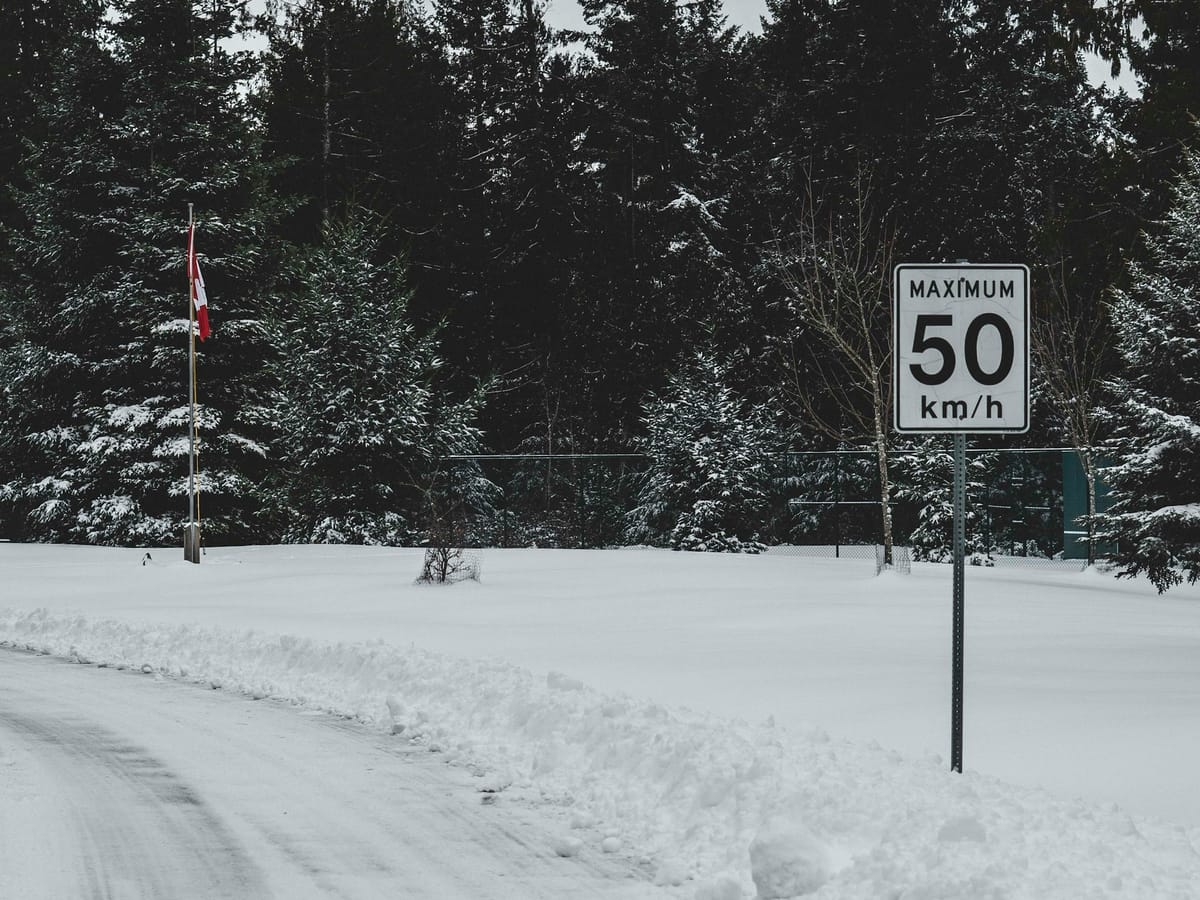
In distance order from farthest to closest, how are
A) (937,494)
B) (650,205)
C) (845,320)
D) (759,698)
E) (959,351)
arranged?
(650,205)
(845,320)
(937,494)
(759,698)
(959,351)

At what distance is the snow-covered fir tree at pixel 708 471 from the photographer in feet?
104

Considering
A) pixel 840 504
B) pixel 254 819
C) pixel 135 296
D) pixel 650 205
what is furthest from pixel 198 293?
pixel 254 819

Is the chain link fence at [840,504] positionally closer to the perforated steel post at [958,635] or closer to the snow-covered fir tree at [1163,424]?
the snow-covered fir tree at [1163,424]

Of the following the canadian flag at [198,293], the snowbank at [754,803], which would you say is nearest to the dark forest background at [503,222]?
the canadian flag at [198,293]

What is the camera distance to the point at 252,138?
35719 millimetres

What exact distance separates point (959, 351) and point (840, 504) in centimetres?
2447

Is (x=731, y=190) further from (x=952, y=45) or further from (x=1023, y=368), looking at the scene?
(x=1023, y=368)

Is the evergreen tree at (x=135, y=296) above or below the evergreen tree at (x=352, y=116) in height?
below

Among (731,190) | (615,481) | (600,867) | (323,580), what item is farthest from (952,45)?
(600,867)

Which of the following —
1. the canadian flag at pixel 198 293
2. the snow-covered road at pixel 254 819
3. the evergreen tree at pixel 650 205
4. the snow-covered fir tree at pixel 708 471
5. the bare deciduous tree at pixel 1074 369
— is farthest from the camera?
the evergreen tree at pixel 650 205

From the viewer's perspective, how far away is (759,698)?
11.3m

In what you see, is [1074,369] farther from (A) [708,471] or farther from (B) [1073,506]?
(A) [708,471]

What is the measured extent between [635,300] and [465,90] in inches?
418

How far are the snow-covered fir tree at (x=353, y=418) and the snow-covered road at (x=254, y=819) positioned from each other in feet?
69.5
